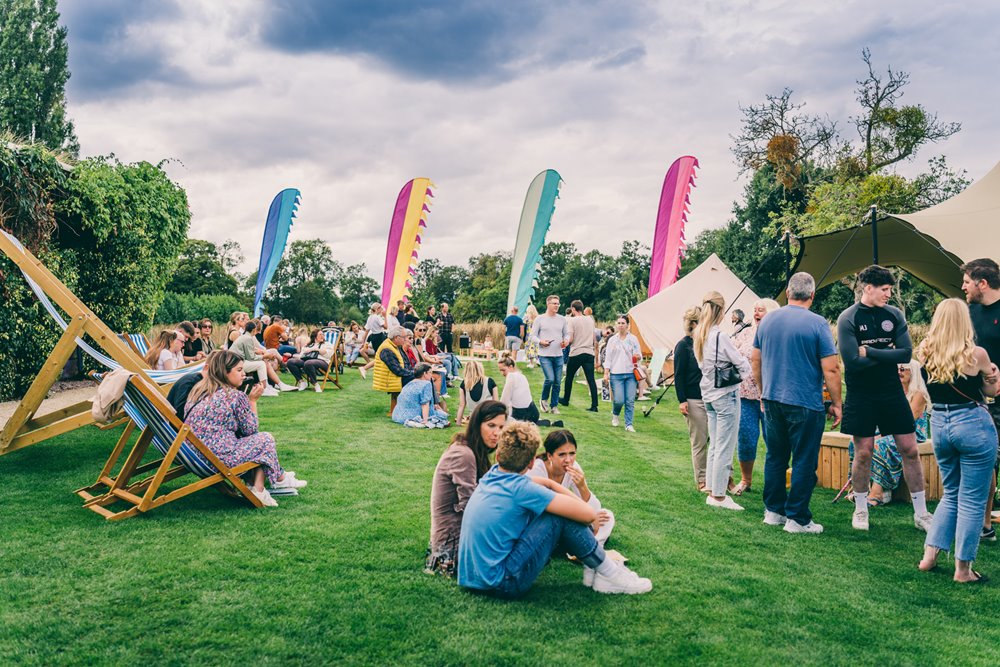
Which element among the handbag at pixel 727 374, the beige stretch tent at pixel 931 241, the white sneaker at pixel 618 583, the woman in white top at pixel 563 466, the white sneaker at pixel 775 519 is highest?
the beige stretch tent at pixel 931 241

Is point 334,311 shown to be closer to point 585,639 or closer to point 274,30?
point 274,30

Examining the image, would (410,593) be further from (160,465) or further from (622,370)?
(622,370)

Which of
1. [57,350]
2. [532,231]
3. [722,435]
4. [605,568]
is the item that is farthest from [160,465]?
[532,231]

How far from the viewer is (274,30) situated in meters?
8.09

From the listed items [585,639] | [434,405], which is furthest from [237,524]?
[434,405]

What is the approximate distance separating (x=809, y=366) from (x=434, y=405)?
5758 mm

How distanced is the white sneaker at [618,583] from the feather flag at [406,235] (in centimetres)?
1586

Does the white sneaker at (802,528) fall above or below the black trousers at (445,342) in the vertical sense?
below

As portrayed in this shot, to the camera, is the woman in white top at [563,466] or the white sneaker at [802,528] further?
the white sneaker at [802,528]

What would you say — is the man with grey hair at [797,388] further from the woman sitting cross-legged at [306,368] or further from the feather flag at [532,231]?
the feather flag at [532,231]

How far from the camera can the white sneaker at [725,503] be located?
5.71 m

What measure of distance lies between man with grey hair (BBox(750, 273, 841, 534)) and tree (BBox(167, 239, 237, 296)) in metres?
53.4

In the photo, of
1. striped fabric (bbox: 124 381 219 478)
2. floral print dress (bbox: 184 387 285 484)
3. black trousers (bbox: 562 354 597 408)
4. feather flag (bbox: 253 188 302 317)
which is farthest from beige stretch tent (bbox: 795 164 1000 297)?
feather flag (bbox: 253 188 302 317)

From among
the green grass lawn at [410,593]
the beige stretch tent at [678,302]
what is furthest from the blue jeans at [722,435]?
the beige stretch tent at [678,302]
